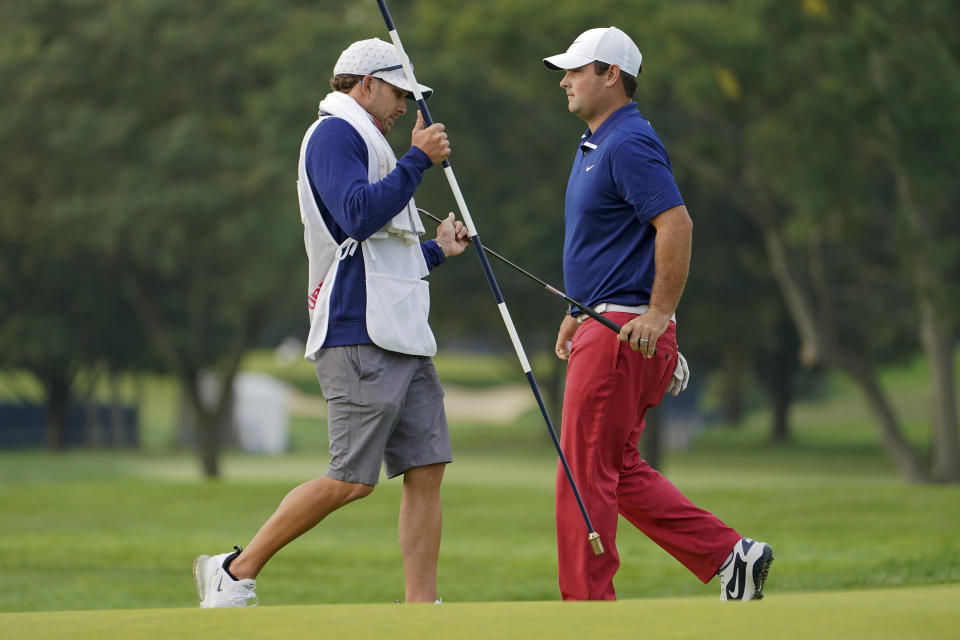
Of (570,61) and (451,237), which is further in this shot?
(451,237)

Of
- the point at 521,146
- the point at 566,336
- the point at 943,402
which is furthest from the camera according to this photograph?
the point at 521,146

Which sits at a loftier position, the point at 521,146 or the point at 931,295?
the point at 521,146

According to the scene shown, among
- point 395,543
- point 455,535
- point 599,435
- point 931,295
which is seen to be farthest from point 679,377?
point 931,295

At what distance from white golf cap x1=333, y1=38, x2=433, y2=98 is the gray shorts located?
3.06ft

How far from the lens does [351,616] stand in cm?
381

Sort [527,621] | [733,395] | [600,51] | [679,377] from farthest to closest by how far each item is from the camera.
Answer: [733,395]
[679,377]
[600,51]
[527,621]

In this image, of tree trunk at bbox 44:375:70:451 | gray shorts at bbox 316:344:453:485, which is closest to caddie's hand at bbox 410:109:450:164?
gray shorts at bbox 316:344:453:485

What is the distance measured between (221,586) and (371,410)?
0.77 m

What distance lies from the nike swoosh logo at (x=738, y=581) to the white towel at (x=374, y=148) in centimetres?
158

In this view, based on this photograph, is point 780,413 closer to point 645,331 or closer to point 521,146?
point 521,146

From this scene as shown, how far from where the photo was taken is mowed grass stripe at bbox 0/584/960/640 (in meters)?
3.60

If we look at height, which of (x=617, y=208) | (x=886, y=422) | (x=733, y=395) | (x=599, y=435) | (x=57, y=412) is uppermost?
(x=617, y=208)

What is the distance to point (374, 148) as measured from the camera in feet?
16.9

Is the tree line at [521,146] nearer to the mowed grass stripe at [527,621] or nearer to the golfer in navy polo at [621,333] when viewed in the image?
the golfer in navy polo at [621,333]
